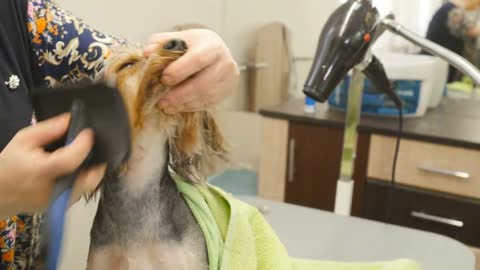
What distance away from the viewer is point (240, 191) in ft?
6.58

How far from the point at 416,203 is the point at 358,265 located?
25.8 inches

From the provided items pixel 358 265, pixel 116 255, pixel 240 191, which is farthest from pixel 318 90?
pixel 240 191

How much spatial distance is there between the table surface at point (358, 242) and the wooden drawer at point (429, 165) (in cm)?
36

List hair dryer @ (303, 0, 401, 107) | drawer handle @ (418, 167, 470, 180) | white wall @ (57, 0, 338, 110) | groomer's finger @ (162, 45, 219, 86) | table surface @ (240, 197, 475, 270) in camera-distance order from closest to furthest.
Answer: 1. groomer's finger @ (162, 45, 219, 86)
2. hair dryer @ (303, 0, 401, 107)
3. table surface @ (240, 197, 475, 270)
4. drawer handle @ (418, 167, 470, 180)
5. white wall @ (57, 0, 338, 110)

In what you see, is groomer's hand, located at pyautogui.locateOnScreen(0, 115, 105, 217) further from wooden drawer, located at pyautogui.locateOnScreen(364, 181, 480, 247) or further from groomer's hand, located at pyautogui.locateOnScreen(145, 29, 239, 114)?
wooden drawer, located at pyautogui.locateOnScreen(364, 181, 480, 247)

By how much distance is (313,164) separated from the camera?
1682 millimetres

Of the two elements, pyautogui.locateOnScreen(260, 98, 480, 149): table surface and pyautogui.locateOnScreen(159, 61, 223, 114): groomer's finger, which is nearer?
pyautogui.locateOnScreen(159, 61, 223, 114): groomer's finger

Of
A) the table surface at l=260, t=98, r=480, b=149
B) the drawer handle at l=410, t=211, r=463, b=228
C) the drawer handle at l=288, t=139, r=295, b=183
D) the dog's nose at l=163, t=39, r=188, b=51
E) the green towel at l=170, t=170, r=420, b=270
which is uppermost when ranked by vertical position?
the dog's nose at l=163, t=39, r=188, b=51

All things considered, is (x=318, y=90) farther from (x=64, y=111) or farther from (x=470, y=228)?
(x=470, y=228)

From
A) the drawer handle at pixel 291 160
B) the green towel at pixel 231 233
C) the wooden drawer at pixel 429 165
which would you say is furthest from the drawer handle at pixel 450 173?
the green towel at pixel 231 233

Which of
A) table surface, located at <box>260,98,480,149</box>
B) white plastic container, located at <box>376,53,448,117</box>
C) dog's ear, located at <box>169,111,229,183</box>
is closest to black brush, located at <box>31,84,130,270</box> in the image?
dog's ear, located at <box>169,111,229,183</box>

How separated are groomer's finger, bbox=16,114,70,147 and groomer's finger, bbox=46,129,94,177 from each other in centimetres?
2

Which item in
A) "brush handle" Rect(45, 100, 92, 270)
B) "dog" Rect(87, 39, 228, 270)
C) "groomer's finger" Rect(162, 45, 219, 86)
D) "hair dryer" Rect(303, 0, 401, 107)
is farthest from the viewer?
"hair dryer" Rect(303, 0, 401, 107)

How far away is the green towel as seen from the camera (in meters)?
0.73
